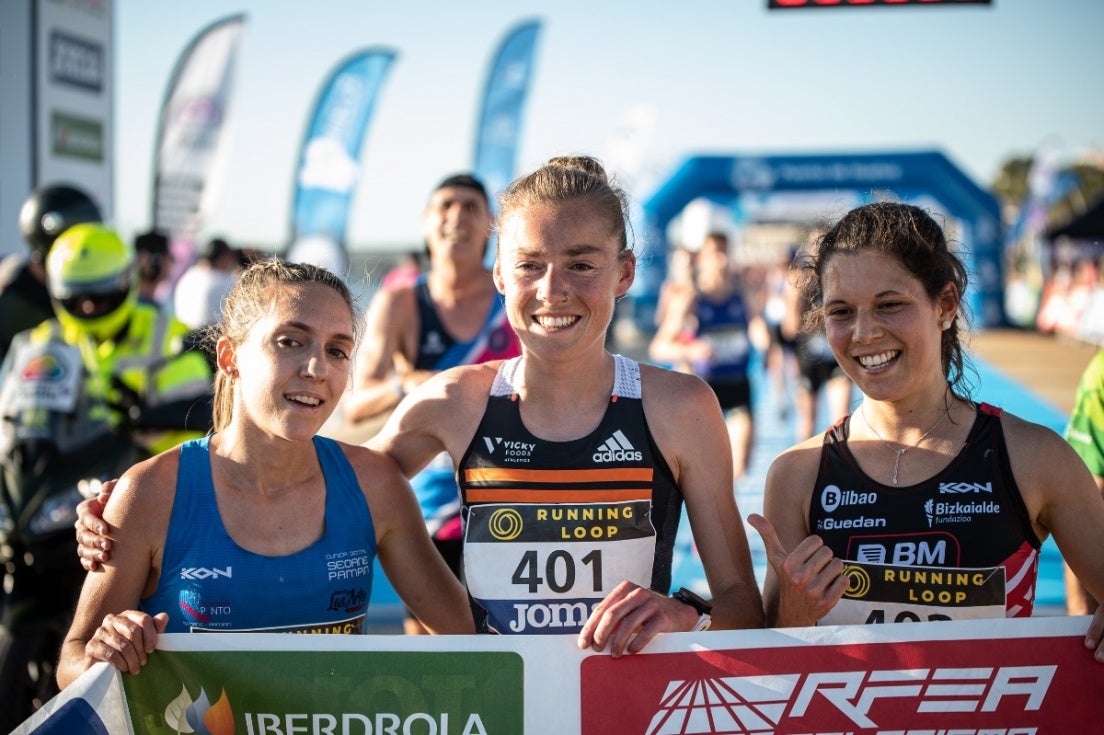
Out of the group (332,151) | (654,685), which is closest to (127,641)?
(654,685)

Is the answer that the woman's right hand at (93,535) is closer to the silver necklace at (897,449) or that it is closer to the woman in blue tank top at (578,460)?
the woman in blue tank top at (578,460)

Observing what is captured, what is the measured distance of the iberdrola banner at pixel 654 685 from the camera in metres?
2.07

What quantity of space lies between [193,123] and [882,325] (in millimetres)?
13454

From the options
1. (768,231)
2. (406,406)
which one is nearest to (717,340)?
(406,406)

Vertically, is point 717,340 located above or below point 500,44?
below

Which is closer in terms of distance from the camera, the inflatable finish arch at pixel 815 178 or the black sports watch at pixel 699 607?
the black sports watch at pixel 699 607

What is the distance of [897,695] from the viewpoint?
2.07m

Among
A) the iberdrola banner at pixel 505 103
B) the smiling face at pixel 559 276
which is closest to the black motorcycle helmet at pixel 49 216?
the smiling face at pixel 559 276

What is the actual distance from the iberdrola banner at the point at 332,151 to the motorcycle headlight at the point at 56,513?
41.5ft

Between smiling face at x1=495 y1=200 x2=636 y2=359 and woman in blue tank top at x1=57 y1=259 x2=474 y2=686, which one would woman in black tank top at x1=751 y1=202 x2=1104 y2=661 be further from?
woman in blue tank top at x1=57 y1=259 x2=474 y2=686

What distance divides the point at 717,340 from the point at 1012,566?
252 inches

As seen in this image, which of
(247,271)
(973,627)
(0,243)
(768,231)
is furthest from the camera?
Answer: (768,231)

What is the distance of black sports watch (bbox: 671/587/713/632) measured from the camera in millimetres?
2135

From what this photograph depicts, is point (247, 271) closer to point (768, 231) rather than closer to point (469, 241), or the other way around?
point (469, 241)
